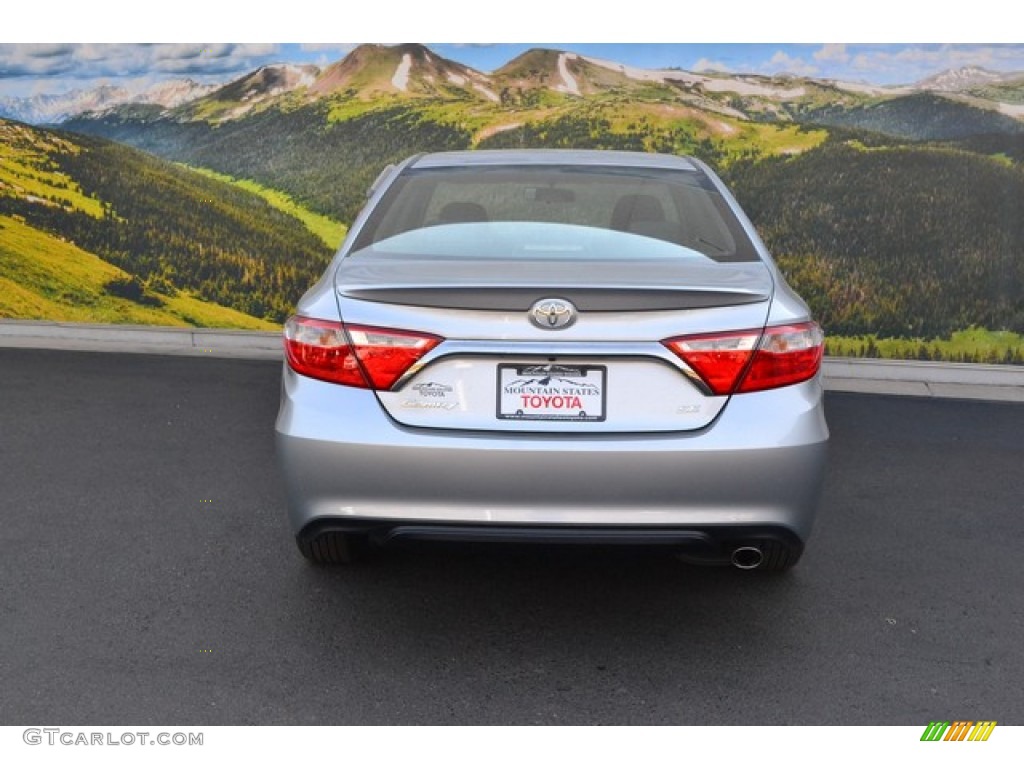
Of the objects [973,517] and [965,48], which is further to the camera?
[965,48]

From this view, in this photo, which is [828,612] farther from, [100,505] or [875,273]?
[875,273]

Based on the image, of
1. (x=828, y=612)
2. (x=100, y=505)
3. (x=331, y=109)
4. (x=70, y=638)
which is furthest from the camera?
(x=331, y=109)

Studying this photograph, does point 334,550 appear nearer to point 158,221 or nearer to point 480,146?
Result: point 480,146

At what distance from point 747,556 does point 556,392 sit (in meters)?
0.88

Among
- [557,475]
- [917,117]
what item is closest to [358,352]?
[557,475]

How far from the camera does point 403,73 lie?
38.4 feet

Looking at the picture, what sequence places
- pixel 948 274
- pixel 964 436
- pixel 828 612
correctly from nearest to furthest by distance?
pixel 828 612
pixel 964 436
pixel 948 274

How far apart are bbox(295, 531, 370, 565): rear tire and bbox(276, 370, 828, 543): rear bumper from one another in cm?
46

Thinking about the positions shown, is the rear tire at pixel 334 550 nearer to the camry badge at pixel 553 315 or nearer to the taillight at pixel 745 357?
the camry badge at pixel 553 315

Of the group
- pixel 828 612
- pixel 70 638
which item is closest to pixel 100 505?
pixel 70 638

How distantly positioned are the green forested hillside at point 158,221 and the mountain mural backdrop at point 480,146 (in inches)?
0.8

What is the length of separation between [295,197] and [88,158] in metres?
2.39

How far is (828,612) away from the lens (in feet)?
13.8

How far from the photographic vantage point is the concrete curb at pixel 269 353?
9.83m
